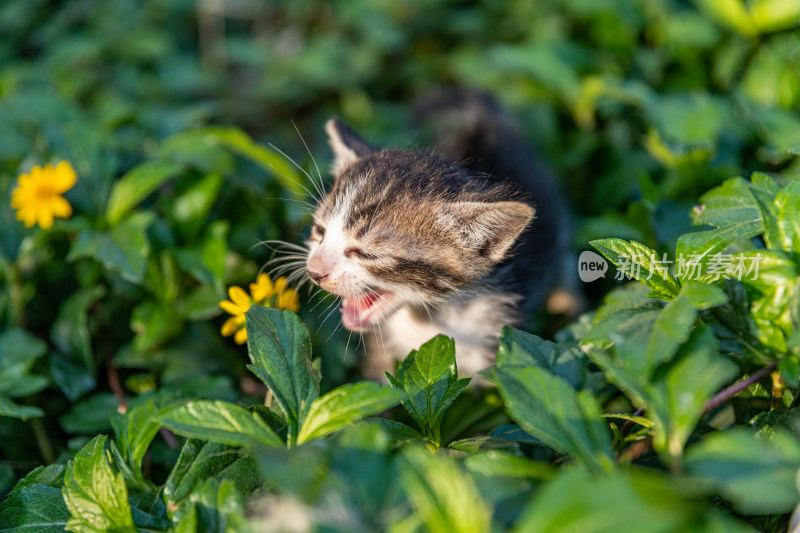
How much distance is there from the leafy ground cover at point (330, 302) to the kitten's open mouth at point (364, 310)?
0.46 ft

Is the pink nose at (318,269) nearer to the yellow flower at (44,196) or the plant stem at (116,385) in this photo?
the plant stem at (116,385)

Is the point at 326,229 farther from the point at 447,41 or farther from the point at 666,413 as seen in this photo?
the point at 447,41

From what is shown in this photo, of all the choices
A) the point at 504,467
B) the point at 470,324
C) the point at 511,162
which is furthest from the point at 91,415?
the point at 511,162

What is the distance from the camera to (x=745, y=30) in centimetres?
224

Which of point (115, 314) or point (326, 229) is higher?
point (326, 229)

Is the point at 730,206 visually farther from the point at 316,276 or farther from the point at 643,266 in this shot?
the point at 316,276

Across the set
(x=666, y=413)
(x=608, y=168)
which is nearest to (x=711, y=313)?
(x=666, y=413)

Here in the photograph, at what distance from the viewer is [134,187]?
1828mm

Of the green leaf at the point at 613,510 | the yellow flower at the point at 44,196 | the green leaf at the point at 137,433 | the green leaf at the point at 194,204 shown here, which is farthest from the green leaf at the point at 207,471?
the yellow flower at the point at 44,196

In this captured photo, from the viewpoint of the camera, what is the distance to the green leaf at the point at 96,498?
1010 mm

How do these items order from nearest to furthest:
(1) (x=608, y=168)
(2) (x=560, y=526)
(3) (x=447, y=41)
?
(2) (x=560, y=526)
(1) (x=608, y=168)
(3) (x=447, y=41)

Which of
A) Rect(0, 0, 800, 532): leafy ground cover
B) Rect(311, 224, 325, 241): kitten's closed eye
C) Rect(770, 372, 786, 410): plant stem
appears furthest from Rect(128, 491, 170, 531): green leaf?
Rect(770, 372, 786, 410): plant stem

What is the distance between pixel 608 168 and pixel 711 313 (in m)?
1.33

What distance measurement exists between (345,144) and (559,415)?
4.30 feet
